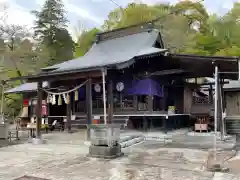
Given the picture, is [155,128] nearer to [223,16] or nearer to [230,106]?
[230,106]

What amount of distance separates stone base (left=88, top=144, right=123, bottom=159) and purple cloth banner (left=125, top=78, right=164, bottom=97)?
561cm

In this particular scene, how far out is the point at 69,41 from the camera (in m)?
37.5

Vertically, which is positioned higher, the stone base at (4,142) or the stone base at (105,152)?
the stone base at (105,152)

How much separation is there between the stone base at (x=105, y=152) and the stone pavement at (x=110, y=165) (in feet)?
0.82

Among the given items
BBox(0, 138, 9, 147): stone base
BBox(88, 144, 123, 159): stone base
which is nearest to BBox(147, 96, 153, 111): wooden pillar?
BBox(88, 144, 123, 159): stone base

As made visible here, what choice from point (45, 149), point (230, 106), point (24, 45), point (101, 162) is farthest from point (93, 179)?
point (24, 45)

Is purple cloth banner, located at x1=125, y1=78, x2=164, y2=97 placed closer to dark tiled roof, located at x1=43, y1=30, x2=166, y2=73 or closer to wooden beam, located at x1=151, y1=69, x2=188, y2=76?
wooden beam, located at x1=151, y1=69, x2=188, y2=76

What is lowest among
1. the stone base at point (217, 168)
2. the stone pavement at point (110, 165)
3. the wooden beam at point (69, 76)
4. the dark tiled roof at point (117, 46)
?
the stone pavement at point (110, 165)

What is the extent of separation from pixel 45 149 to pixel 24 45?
70.2 ft

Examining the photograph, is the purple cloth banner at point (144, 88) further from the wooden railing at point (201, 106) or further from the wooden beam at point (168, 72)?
the wooden railing at point (201, 106)

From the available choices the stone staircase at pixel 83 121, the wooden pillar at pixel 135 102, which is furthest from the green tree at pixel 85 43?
the wooden pillar at pixel 135 102

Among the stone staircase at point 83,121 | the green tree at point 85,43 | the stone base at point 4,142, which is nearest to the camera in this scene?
the stone base at point 4,142

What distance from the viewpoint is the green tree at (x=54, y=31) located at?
119ft

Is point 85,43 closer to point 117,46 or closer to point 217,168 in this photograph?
point 117,46
